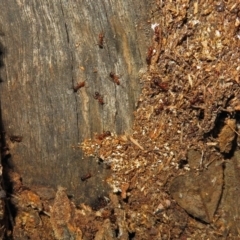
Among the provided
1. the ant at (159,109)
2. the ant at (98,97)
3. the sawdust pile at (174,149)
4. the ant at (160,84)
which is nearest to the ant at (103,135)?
the sawdust pile at (174,149)

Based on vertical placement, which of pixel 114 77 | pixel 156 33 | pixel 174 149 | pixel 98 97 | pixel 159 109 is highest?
pixel 156 33

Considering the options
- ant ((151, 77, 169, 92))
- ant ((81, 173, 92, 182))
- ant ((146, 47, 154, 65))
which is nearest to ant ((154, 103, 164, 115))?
ant ((151, 77, 169, 92))

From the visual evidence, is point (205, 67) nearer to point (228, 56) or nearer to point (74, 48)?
point (228, 56)

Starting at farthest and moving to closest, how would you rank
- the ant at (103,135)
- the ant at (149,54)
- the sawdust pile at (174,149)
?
the ant at (103,135) → the ant at (149,54) → the sawdust pile at (174,149)

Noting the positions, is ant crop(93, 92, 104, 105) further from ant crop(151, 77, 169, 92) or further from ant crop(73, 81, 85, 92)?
ant crop(151, 77, 169, 92)

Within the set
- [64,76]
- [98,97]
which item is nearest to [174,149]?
[98,97]

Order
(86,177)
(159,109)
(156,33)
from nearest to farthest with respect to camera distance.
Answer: (156,33)
(159,109)
(86,177)

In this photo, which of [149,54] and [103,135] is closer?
[149,54]

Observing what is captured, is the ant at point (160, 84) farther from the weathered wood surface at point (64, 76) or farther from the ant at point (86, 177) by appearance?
the ant at point (86, 177)

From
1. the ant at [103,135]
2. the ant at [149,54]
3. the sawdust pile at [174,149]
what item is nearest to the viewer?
the sawdust pile at [174,149]

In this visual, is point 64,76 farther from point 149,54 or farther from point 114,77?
point 149,54
